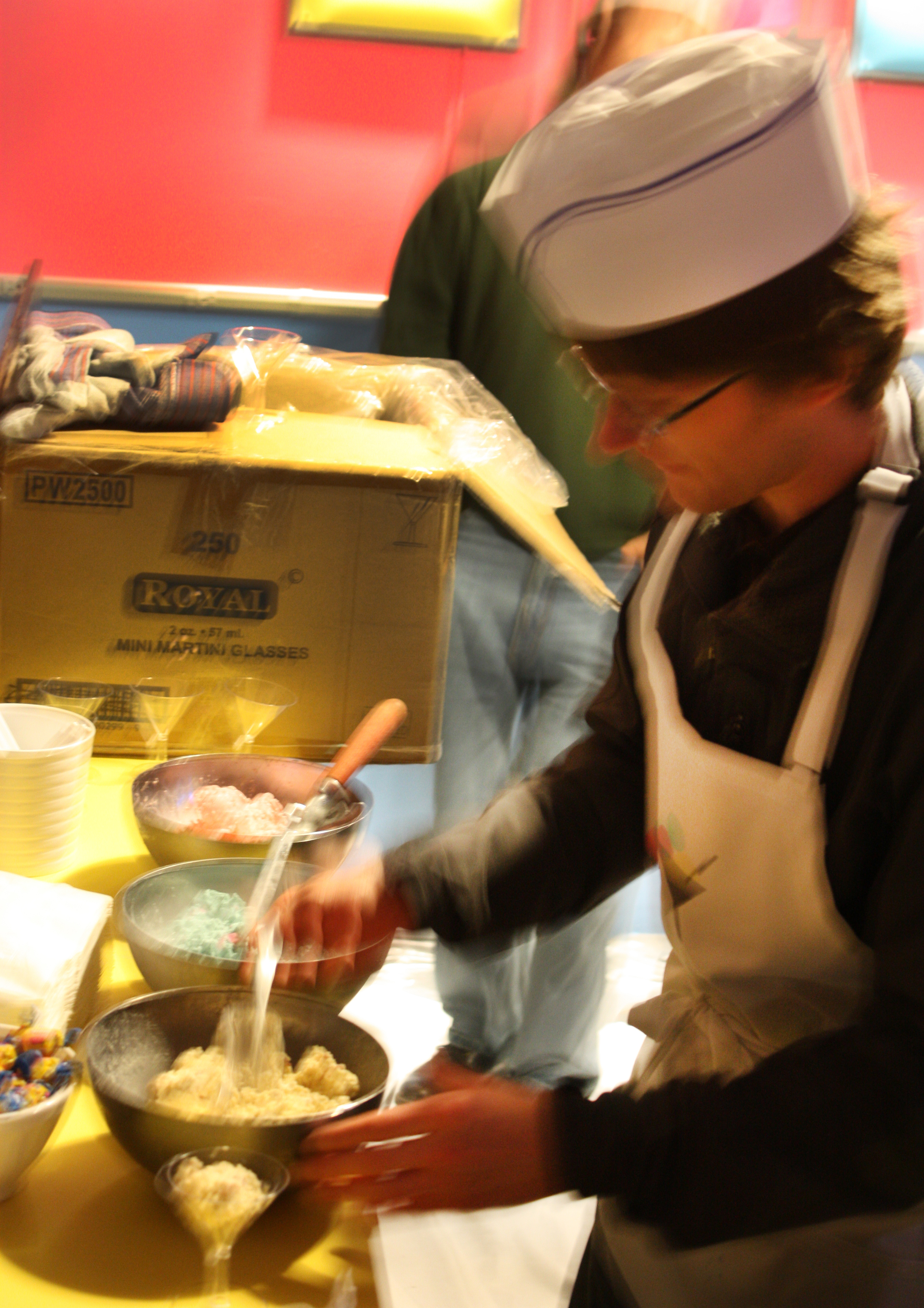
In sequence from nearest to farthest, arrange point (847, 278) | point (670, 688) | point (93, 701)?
1. point (847, 278)
2. point (670, 688)
3. point (93, 701)

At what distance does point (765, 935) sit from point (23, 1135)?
0.53 metres

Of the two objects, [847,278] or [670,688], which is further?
[670,688]

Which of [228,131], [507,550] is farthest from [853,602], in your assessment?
[228,131]

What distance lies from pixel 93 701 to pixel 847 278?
1.17 metres

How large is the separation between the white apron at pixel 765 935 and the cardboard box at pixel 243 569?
2.31 ft

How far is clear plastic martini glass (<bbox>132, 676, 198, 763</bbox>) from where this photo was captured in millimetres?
1526

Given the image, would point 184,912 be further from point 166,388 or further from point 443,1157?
point 166,388

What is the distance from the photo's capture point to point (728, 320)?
2.35 ft

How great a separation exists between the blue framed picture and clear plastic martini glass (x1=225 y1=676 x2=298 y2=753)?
238 centimetres

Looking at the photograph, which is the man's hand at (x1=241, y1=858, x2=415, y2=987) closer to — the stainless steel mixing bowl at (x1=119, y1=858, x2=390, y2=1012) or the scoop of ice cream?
the stainless steel mixing bowl at (x1=119, y1=858, x2=390, y2=1012)

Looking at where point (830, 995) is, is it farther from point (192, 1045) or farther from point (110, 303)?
point (110, 303)

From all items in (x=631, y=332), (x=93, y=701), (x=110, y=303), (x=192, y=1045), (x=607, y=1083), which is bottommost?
(x=607, y=1083)

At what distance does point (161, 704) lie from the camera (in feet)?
5.01

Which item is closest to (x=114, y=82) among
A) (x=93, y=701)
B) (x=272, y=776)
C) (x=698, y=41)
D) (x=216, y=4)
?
(x=216, y=4)
